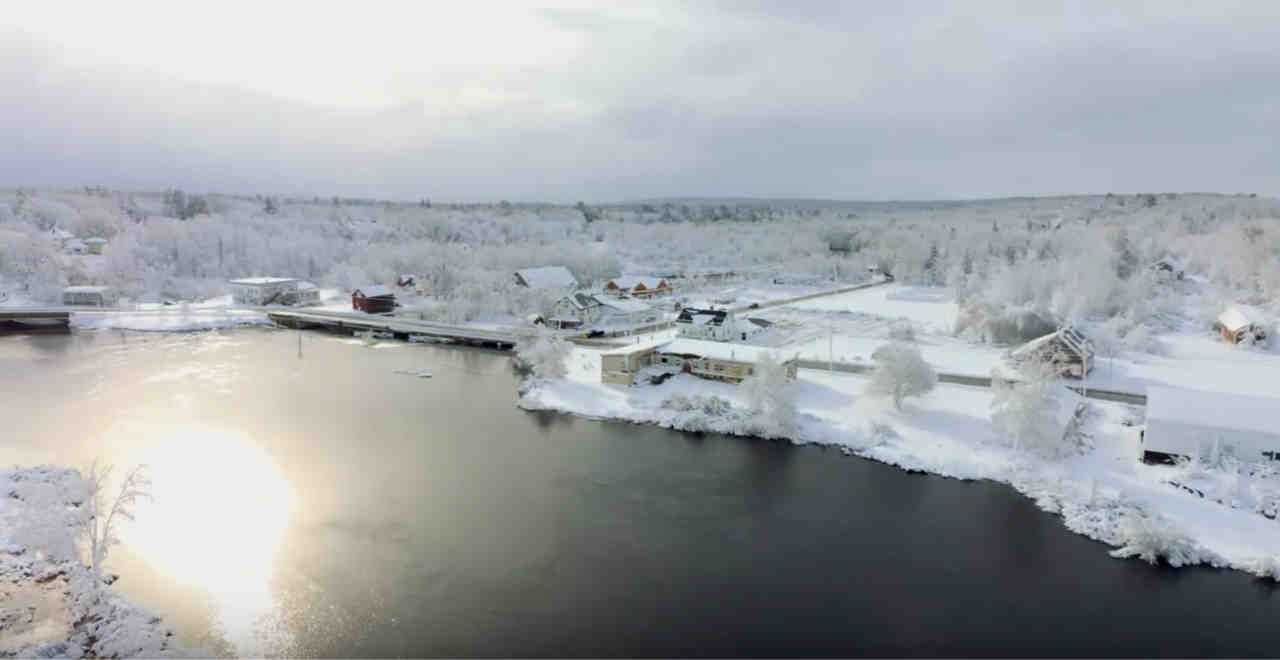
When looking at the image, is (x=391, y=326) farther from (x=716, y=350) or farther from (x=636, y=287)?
(x=716, y=350)

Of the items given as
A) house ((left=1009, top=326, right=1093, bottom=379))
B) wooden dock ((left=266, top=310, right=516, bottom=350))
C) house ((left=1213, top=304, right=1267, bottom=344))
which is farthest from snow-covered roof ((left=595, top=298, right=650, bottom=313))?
house ((left=1213, top=304, right=1267, bottom=344))

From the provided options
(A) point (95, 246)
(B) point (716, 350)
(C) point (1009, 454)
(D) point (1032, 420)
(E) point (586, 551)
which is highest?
(A) point (95, 246)

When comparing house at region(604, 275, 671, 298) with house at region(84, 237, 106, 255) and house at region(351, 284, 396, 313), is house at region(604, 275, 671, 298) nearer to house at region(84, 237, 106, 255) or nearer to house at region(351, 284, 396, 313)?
house at region(351, 284, 396, 313)

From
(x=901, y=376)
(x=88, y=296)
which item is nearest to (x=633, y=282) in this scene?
(x=901, y=376)

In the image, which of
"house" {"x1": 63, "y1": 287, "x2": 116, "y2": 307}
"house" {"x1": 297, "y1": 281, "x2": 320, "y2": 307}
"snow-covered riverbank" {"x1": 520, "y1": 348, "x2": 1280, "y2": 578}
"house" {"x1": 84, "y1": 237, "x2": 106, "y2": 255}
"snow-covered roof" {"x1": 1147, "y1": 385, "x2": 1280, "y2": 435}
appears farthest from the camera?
"house" {"x1": 84, "y1": 237, "x2": 106, "y2": 255}

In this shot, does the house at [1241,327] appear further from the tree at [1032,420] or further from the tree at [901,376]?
the tree at [901,376]

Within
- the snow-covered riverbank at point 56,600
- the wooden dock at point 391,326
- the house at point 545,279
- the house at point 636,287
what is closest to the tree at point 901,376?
the wooden dock at point 391,326
